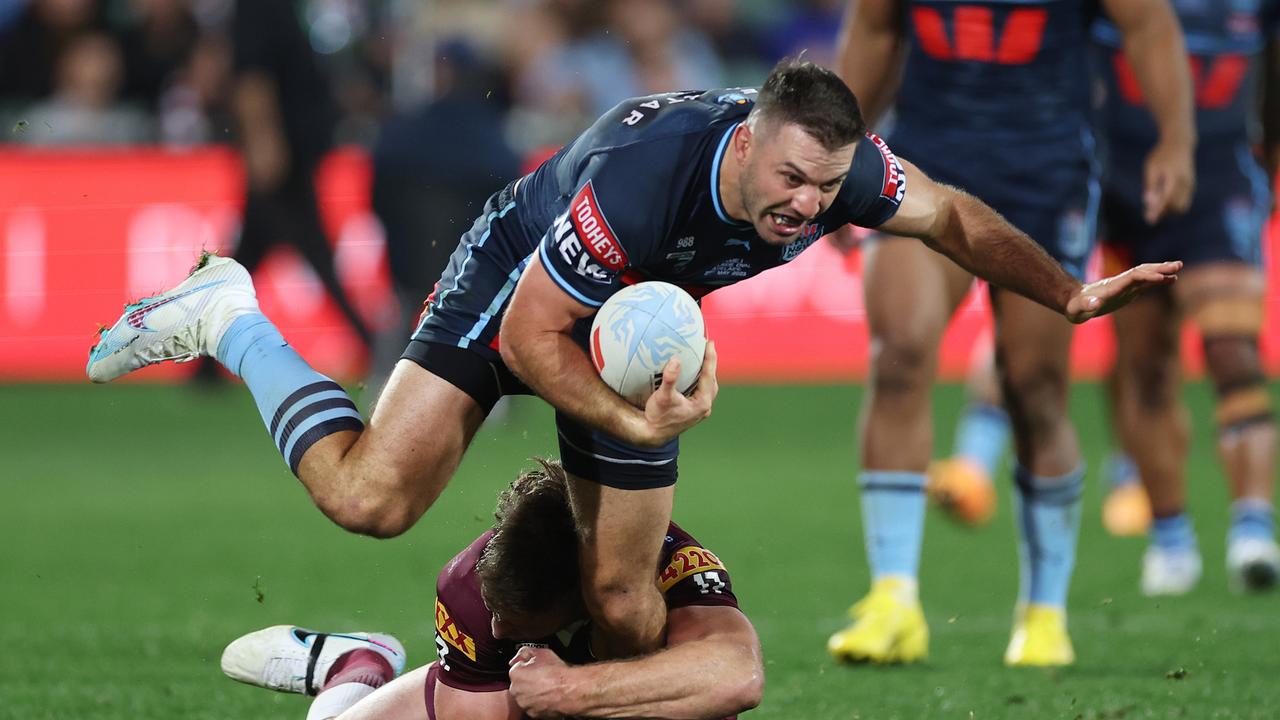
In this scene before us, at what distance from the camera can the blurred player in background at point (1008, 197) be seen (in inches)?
241

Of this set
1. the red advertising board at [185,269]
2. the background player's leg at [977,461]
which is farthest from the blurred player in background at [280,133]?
the background player's leg at [977,461]

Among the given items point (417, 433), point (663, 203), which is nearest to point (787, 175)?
point (663, 203)

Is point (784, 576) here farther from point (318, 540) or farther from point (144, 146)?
point (144, 146)

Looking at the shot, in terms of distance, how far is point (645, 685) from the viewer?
14.6 ft

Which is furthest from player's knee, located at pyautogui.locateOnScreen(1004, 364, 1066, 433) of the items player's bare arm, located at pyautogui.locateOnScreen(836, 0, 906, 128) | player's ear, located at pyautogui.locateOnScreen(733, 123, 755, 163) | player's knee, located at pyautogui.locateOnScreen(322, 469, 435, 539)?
player's knee, located at pyautogui.locateOnScreen(322, 469, 435, 539)

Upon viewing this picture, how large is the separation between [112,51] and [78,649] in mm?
11354

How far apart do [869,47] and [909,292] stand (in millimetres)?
939

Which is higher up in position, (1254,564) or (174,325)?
(174,325)

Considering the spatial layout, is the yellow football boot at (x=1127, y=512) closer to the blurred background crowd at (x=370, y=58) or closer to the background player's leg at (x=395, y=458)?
the background player's leg at (x=395, y=458)

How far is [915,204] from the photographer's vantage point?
5031mm

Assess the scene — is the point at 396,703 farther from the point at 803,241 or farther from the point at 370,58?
the point at 370,58

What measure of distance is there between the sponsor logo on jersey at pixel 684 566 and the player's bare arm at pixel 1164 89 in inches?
90.4

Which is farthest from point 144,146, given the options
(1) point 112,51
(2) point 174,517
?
(2) point 174,517

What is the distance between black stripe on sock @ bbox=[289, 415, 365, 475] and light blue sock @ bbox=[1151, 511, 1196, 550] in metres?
3.87
